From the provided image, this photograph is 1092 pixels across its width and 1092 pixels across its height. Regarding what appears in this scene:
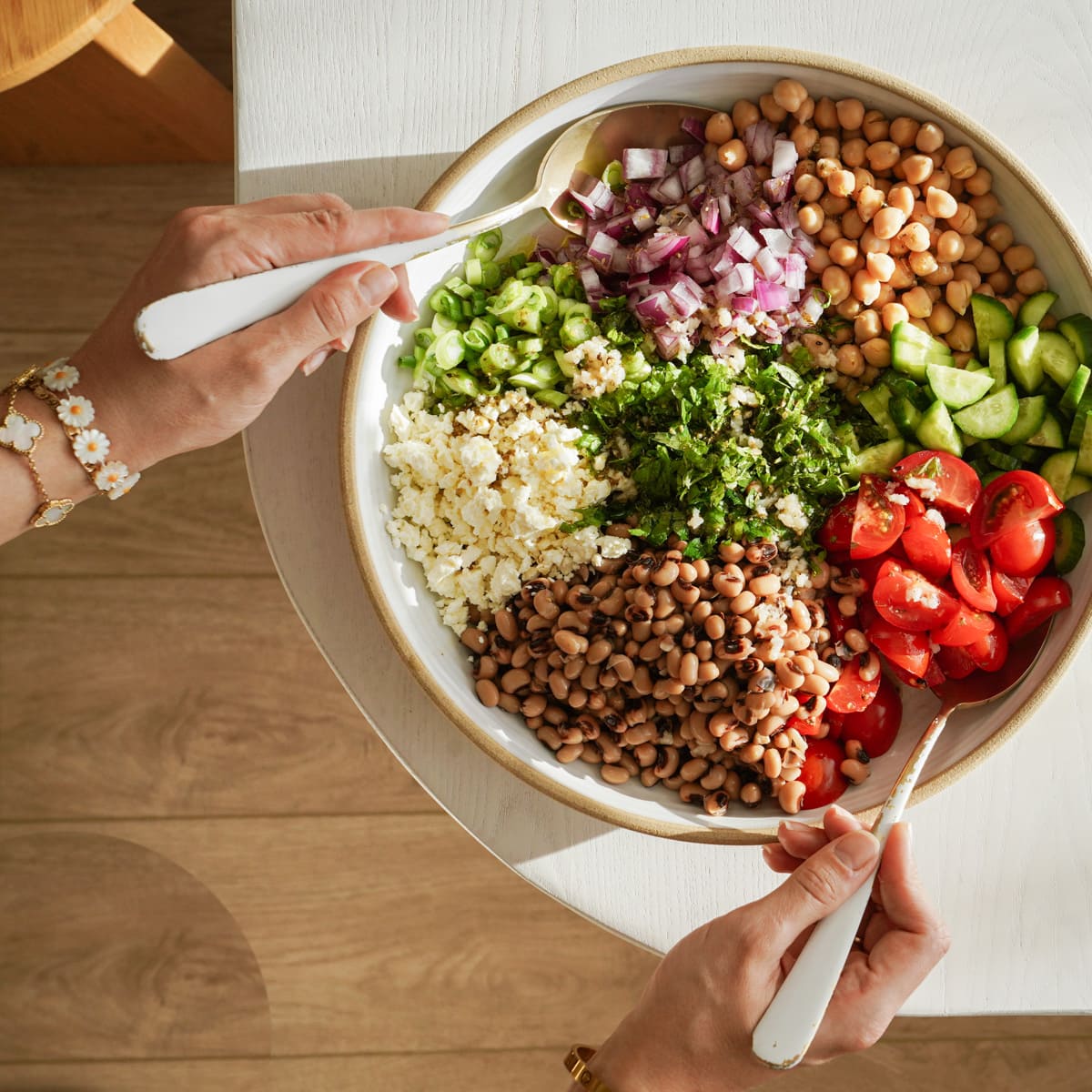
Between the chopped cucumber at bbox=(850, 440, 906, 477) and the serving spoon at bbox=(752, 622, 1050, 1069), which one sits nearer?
the serving spoon at bbox=(752, 622, 1050, 1069)

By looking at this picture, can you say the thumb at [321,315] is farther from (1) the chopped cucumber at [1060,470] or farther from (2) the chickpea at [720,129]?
(1) the chopped cucumber at [1060,470]

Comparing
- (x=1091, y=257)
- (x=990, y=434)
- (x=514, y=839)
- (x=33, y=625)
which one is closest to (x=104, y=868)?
(x=33, y=625)

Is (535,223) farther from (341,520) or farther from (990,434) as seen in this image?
(990,434)

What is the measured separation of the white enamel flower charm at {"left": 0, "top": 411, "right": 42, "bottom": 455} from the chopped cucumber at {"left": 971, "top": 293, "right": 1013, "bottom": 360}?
1215mm

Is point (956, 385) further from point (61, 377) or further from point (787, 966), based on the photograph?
point (61, 377)

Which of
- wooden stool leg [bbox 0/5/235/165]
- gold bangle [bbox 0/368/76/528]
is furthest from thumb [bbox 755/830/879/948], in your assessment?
wooden stool leg [bbox 0/5/235/165]

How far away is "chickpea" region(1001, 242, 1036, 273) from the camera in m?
1.33

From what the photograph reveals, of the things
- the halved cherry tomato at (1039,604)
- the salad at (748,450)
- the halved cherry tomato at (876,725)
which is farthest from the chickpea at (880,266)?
the halved cherry tomato at (876,725)

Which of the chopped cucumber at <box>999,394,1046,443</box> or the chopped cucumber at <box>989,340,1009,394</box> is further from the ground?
the chopped cucumber at <box>989,340,1009,394</box>

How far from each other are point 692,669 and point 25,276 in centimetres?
181

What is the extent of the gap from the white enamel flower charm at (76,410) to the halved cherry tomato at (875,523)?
0.97m

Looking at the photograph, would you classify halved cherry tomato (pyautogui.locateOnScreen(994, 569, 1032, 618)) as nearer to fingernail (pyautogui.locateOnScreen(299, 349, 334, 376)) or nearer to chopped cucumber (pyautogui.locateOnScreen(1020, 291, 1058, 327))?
chopped cucumber (pyautogui.locateOnScreen(1020, 291, 1058, 327))

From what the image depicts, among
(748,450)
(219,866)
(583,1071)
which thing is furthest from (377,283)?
(219,866)

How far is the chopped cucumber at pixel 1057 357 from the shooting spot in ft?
4.24
